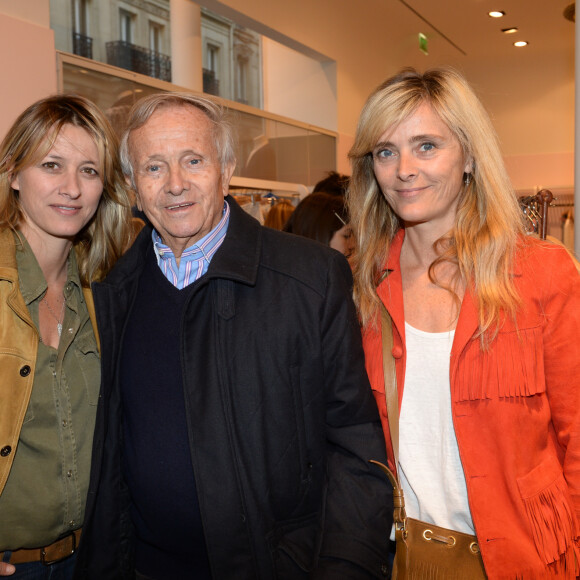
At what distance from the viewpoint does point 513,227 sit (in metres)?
1.90

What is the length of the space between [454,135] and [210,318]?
896 mm

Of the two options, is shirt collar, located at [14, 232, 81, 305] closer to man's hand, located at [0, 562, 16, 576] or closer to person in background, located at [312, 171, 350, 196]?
man's hand, located at [0, 562, 16, 576]

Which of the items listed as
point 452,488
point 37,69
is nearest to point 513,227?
point 452,488

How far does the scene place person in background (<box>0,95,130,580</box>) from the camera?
188 cm

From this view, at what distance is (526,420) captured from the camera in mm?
1780

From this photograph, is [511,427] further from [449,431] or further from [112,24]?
[112,24]

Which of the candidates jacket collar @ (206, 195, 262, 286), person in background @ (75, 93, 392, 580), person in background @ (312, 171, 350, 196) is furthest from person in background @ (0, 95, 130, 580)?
person in background @ (312, 171, 350, 196)

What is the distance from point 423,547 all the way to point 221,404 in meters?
0.69

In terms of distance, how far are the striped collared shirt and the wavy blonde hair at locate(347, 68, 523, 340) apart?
51 centimetres

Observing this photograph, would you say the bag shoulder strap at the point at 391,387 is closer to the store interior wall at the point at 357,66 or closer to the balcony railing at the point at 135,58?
the store interior wall at the point at 357,66

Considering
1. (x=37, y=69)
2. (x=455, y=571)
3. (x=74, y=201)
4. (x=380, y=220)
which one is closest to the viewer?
(x=455, y=571)

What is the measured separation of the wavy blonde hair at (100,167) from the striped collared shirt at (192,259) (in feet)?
1.27

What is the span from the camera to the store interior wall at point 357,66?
395 cm

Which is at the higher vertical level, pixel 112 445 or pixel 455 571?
pixel 112 445
